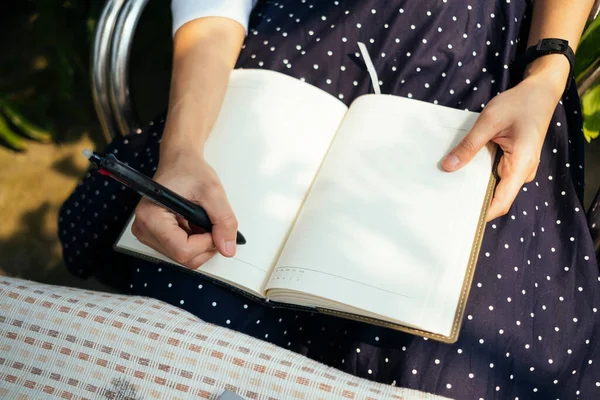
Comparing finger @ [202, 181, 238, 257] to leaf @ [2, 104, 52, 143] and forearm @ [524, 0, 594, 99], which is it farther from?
leaf @ [2, 104, 52, 143]

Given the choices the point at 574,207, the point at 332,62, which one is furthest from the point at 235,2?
the point at 574,207

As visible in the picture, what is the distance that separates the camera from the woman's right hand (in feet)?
2.30

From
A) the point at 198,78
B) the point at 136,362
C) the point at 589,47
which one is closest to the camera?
the point at 136,362

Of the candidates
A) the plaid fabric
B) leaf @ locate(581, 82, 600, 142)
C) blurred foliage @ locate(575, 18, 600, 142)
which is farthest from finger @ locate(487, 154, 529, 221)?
leaf @ locate(581, 82, 600, 142)

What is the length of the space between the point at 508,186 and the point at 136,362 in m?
0.50

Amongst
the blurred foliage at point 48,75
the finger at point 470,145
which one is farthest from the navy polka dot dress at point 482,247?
the blurred foliage at point 48,75

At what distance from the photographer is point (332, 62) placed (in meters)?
0.91

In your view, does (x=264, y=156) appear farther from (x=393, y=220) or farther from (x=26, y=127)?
(x=26, y=127)

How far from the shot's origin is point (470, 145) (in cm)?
72

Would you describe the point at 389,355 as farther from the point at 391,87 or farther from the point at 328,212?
the point at 391,87

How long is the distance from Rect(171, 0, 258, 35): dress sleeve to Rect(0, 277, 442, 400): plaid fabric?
52cm

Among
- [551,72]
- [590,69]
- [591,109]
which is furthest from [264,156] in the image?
[591,109]

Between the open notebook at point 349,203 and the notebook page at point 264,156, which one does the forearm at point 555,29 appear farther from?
the notebook page at point 264,156

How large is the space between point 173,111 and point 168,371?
16.8 inches
